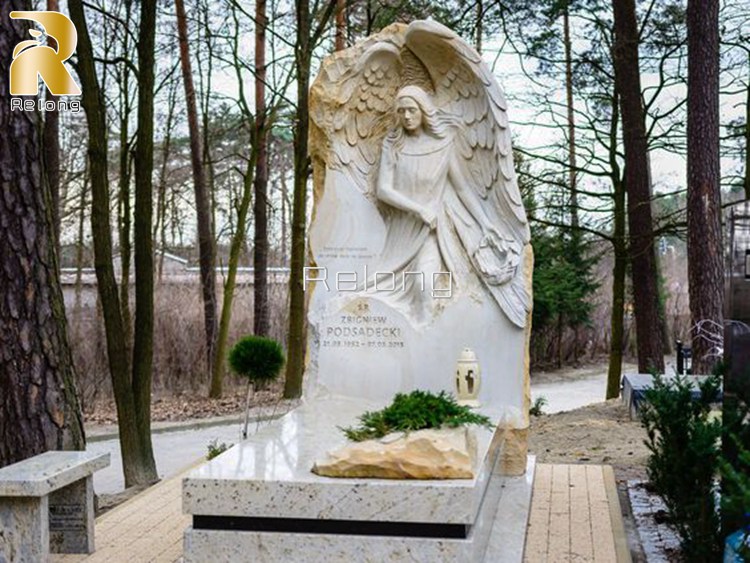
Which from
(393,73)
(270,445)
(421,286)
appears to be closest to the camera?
(270,445)

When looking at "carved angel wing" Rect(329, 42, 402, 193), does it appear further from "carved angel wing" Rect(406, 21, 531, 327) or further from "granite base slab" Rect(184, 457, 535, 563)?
"granite base slab" Rect(184, 457, 535, 563)

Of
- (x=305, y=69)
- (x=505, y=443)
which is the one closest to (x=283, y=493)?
(x=505, y=443)

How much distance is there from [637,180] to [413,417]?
313 inches

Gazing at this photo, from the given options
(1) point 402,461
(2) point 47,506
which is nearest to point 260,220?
(2) point 47,506

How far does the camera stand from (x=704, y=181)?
9.77m

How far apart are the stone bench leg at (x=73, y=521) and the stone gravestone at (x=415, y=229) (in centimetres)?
165

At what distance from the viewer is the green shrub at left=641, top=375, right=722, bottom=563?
4316 millimetres

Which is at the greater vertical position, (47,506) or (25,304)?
(25,304)

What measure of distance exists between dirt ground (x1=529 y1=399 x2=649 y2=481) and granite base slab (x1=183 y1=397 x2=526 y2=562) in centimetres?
383

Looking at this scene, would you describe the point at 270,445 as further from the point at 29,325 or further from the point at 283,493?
the point at 29,325

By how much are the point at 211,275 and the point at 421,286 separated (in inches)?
399

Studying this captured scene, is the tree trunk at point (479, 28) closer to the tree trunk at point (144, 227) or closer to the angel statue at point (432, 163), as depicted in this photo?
the tree trunk at point (144, 227)

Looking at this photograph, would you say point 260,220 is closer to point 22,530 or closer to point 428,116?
point 428,116

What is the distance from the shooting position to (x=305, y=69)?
1166cm
